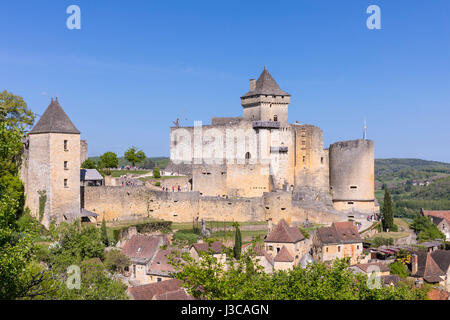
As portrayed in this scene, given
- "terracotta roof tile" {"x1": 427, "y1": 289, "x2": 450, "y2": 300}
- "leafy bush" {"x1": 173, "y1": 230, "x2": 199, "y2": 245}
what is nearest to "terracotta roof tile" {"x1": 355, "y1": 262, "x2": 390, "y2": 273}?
"terracotta roof tile" {"x1": 427, "y1": 289, "x2": 450, "y2": 300}

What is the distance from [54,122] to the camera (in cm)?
3569

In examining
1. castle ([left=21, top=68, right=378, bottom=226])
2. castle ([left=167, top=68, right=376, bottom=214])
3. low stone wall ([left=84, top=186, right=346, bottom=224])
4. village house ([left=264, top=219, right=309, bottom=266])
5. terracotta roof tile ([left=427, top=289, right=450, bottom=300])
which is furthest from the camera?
castle ([left=167, top=68, right=376, bottom=214])

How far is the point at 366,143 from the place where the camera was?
162ft

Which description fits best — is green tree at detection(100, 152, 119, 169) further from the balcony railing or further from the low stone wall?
the balcony railing

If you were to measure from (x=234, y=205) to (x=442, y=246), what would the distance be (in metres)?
21.7

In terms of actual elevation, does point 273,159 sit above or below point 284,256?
above

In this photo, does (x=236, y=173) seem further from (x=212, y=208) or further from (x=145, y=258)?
(x=145, y=258)

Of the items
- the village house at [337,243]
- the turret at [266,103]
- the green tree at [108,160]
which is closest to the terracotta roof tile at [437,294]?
the village house at [337,243]

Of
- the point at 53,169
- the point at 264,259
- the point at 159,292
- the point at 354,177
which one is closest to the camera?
the point at 159,292

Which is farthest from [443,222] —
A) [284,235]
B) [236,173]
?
[284,235]

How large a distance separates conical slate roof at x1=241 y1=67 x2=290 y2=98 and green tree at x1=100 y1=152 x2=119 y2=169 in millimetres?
16564

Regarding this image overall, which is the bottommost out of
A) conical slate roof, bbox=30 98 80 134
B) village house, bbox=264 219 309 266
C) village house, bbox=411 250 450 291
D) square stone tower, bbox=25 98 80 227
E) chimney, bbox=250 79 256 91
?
village house, bbox=411 250 450 291

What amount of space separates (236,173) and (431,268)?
19204 millimetres

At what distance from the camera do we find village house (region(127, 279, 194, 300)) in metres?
25.0
